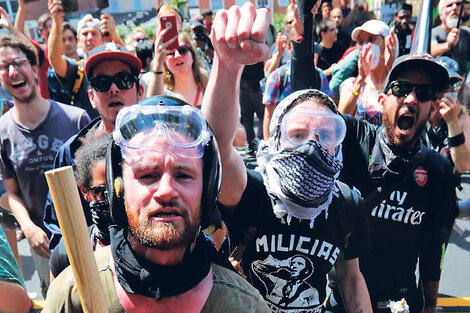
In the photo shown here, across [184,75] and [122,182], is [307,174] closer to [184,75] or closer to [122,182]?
[122,182]

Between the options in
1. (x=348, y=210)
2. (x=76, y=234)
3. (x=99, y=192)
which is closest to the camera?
(x=76, y=234)

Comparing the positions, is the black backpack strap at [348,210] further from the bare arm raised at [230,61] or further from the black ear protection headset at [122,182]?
the black ear protection headset at [122,182]

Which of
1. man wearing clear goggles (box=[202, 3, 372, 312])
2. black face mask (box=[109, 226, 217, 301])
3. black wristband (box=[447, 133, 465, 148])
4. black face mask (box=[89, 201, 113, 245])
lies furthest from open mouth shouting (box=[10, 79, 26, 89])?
black wristband (box=[447, 133, 465, 148])

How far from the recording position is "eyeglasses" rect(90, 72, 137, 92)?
2924mm

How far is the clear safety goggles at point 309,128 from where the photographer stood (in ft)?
7.20

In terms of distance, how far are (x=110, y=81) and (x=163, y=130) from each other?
5.43ft

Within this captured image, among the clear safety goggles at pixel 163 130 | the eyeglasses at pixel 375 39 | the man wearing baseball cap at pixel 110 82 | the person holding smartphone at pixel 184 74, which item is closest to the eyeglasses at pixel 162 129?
the clear safety goggles at pixel 163 130

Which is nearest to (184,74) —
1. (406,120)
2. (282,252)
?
(406,120)

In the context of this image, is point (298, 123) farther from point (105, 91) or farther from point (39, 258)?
point (39, 258)

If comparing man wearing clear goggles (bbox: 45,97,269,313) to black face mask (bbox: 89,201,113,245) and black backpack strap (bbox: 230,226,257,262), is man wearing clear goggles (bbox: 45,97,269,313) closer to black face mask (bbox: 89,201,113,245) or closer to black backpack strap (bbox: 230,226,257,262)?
black face mask (bbox: 89,201,113,245)

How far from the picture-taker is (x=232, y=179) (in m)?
1.95

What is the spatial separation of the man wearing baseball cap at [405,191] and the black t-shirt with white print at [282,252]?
2.24 ft

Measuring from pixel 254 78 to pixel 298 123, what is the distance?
5.63 m

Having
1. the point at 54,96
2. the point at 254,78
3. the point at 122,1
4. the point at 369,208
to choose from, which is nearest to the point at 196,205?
the point at 369,208
